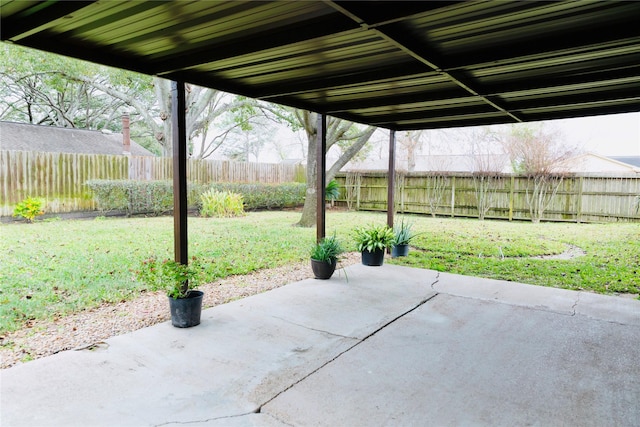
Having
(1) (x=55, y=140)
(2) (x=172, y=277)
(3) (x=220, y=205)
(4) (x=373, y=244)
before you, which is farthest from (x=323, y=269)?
(1) (x=55, y=140)

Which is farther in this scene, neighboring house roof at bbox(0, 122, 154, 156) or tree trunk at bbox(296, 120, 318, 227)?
neighboring house roof at bbox(0, 122, 154, 156)

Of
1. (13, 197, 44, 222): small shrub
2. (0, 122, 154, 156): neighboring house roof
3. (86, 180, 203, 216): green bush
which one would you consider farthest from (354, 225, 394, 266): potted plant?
(0, 122, 154, 156): neighboring house roof

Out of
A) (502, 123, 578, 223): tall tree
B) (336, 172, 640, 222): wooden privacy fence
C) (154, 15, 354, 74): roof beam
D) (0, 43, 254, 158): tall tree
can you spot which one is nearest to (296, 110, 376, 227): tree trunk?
(336, 172, 640, 222): wooden privacy fence

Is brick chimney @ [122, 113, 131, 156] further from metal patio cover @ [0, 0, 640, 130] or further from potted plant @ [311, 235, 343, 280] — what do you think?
metal patio cover @ [0, 0, 640, 130]

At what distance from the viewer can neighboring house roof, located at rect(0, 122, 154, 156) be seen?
1319 centimetres

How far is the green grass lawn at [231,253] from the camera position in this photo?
4270mm

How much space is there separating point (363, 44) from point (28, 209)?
29.0ft

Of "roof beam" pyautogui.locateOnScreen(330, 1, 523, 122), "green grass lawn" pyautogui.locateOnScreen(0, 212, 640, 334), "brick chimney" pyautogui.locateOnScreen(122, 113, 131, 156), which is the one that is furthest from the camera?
"brick chimney" pyautogui.locateOnScreen(122, 113, 131, 156)

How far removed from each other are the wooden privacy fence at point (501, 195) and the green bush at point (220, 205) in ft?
15.7

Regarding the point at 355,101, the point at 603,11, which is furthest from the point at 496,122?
the point at 603,11

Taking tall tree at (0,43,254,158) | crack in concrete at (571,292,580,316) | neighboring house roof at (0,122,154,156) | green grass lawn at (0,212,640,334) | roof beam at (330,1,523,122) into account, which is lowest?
crack in concrete at (571,292,580,316)

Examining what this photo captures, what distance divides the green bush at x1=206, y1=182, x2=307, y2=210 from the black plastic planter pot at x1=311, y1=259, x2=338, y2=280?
24.6 ft

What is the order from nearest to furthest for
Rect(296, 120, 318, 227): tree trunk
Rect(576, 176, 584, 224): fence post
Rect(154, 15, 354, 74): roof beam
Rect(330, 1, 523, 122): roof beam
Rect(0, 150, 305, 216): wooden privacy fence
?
Rect(330, 1, 523, 122): roof beam < Rect(154, 15, 354, 74): roof beam < Rect(0, 150, 305, 216): wooden privacy fence < Rect(296, 120, 318, 227): tree trunk < Rect(576, 176, 584, 224): fence post

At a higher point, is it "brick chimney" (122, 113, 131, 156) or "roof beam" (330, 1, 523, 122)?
"brick chimney" (122, 113, 131, 156)
